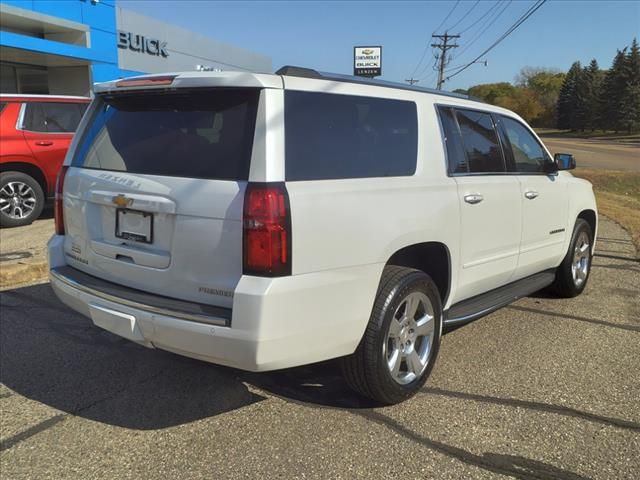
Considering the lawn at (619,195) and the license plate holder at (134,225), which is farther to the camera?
the lawn at (619,195)

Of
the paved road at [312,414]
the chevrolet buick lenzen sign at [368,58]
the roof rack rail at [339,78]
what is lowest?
the paved road at [312,414]

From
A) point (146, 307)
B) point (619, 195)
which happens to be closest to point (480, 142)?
point (146, 307)

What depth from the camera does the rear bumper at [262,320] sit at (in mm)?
2730

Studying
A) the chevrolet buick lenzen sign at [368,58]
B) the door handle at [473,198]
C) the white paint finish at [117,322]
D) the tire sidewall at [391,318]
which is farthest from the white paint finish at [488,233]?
the chevrolet buick lenzen sign at [368,58]

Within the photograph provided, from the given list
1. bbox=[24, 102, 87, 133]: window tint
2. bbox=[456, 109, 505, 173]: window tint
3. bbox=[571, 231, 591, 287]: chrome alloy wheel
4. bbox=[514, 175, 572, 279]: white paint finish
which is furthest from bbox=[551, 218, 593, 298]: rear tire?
bbox=[24, 102, 87, 133]: window tint

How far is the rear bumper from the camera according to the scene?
2730 millimetres

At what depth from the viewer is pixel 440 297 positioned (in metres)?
3.84

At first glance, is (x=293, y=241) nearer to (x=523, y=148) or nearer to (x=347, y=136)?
(x=347, y=136)

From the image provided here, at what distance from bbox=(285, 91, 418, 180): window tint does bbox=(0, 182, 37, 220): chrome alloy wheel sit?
721 cm

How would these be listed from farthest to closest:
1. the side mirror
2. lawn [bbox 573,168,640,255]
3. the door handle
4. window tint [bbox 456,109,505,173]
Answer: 1. lawn [bbox 573,168,640,255]
2. the side mirror
3. window tint [bbox 456,109,505,173]
4. the door handle

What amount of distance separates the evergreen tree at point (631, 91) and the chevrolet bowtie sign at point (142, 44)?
7531 centimetres

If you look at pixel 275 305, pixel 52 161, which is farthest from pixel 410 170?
pixel 52 161

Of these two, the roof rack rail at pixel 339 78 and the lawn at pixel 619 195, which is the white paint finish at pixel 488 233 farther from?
the lawn at pixel 619 195

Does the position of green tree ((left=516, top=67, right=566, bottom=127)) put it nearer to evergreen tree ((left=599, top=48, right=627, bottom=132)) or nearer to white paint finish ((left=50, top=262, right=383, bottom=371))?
evergreen tree ((left=599, top=48, right=627, bottom=132))
